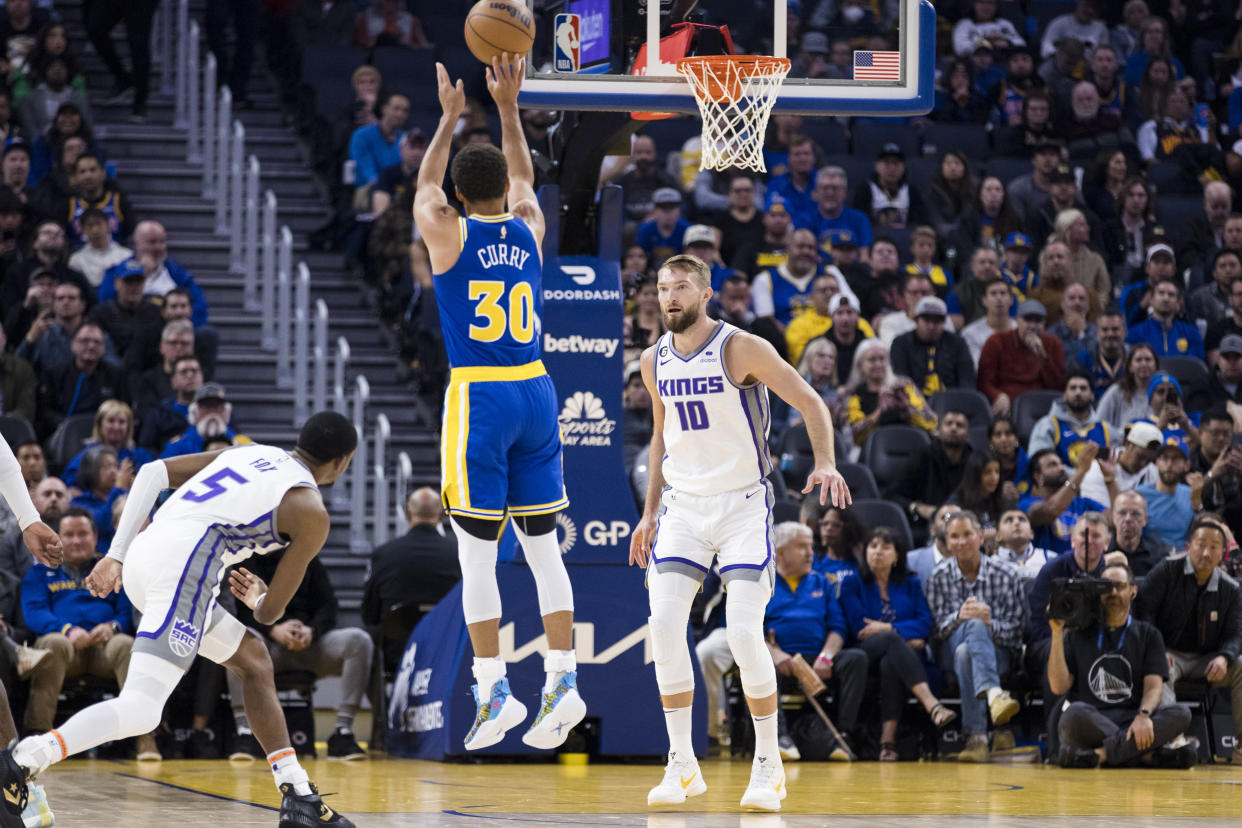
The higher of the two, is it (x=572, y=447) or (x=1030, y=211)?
(x=1030, y=211)

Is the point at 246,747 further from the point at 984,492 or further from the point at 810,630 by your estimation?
the point at 984,492

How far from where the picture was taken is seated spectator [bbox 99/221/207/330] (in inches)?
593

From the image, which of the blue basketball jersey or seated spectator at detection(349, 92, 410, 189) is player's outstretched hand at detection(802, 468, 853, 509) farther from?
seated spectator at detection(349, 92, 410, 189)

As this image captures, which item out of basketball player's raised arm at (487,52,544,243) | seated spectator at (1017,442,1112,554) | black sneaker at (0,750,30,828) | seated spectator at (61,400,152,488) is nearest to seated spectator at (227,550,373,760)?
seated spectator at (61,400,152,488)

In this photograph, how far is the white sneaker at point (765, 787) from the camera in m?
8.00

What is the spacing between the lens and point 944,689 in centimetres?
1266

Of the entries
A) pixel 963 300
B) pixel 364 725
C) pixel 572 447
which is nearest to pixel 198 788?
pixel 572 447

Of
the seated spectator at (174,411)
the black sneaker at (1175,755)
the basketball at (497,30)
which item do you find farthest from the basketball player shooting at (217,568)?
the black sneaker at (1175,755)

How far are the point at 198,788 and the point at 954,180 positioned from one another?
36.5ft

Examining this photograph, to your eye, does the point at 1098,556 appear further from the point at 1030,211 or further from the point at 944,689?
the point at 1030,211

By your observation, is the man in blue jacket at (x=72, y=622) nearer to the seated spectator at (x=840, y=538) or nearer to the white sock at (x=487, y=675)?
the white sock at (x=487, y=675)

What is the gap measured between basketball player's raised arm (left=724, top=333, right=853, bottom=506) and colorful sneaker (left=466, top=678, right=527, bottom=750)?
1.66 metres

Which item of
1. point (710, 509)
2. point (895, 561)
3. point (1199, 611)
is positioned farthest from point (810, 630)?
point (710, 509)

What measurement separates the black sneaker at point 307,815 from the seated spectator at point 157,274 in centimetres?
870
